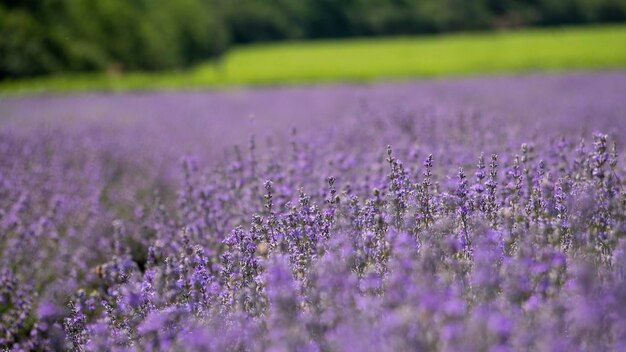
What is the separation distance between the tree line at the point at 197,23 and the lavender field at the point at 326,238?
37.2 ft

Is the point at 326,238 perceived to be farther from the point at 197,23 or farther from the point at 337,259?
the point at 197,23

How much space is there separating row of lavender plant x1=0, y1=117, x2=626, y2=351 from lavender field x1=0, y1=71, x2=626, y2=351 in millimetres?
11

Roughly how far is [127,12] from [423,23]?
2804cm

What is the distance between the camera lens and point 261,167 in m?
4.23

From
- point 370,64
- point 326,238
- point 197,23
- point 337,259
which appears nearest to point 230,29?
point 197,23

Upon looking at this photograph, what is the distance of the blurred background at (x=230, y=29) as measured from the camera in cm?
1773

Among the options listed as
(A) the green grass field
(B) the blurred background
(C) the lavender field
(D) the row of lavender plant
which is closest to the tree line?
(B) the blurred background

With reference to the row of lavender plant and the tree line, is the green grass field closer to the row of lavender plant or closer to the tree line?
the tree line

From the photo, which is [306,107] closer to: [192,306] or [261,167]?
[261,167]

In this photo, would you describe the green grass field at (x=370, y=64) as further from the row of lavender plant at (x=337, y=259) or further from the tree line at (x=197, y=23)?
the row of lavender plant at (x=337, y=259)

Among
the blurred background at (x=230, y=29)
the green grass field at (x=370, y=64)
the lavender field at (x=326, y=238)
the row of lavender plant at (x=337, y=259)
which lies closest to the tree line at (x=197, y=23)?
the blurred background at (x=230, y=29)

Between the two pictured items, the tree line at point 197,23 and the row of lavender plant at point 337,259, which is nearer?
the row of lavender plant at point 337,259

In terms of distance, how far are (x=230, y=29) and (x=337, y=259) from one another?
138 feet

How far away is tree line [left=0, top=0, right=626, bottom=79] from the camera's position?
17688 millimetres
